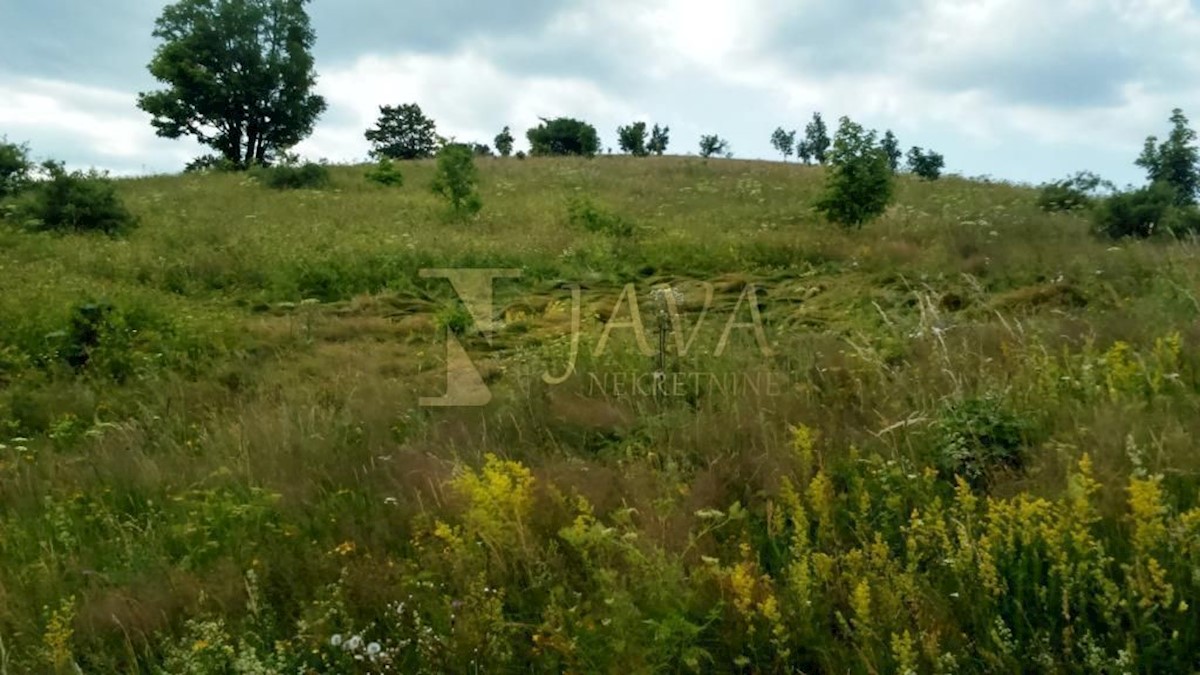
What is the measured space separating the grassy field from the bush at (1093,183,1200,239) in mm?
2485

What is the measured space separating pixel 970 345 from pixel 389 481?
9.72ft

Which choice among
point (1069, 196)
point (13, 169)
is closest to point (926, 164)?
point (1069, 196)

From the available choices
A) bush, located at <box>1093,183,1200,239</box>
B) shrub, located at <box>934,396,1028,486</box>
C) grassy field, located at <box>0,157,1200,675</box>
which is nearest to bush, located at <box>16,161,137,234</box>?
grassy field, located at <box>0,157,1200,675</box>

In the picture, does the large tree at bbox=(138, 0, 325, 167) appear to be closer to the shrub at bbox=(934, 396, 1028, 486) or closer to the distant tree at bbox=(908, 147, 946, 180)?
the distant tree at bbox=(908, 147, 946, 180)

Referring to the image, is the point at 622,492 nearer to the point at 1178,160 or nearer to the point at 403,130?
the point at 1178,160

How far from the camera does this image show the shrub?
2.96 metres

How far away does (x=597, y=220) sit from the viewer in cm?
1202

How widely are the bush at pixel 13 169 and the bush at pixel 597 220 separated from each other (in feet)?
28.7

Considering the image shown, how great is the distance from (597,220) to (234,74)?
25.2m

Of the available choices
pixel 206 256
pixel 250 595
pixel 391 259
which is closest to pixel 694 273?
pixel 391 259

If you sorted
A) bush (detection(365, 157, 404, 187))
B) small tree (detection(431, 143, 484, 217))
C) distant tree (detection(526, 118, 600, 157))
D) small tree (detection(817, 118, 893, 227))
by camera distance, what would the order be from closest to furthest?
small tree (detection(817, 118, 893, 227)) < small tree (detection(431, 143, 484, 217)) < bush (detection(365, 157, 404, 187)) < distant tree (detection(526, 118, 600, 157))

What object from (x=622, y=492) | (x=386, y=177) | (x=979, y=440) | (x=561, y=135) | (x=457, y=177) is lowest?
(x=622, y=492)

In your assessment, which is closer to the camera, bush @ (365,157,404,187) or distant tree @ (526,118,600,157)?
bush @ (365,157,404,187)

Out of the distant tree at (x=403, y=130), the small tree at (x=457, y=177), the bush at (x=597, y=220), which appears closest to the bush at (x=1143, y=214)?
the bush at (x=597, y=220)
